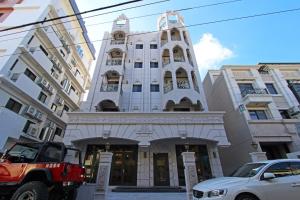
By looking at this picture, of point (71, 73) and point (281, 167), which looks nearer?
point (281, 167)

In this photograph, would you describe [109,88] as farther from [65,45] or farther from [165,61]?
[65,45]

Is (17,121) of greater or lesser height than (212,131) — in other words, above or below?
above

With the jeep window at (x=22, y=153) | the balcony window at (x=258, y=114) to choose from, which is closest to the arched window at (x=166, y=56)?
the balcony window at (x=258, y=114)

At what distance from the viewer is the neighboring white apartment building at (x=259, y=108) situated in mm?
13984

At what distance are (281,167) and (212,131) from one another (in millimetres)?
7428

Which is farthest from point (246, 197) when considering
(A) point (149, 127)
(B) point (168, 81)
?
(B) point (168, 81)

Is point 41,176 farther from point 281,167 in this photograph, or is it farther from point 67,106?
point 67,106

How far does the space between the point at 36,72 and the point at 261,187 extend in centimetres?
2048

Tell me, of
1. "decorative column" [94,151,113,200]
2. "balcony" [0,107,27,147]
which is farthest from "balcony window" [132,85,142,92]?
"balcony" [0,107,27,147]

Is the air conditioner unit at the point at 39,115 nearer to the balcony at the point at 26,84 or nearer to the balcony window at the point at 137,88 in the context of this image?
the balcony at the point at 26,84

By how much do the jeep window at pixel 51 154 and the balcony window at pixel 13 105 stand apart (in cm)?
1099

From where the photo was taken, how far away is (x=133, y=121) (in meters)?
12.9

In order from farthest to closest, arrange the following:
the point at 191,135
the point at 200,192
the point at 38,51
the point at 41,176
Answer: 1. the point at 38,51
2. the point at 191,135
3. the point at 41,176
4. the point at 200,192

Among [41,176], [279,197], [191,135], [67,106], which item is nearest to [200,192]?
[279,197]
